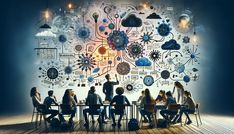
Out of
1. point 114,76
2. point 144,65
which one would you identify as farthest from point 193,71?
point 114,76

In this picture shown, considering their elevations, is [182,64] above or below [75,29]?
below

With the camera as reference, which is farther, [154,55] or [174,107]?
[154,55]

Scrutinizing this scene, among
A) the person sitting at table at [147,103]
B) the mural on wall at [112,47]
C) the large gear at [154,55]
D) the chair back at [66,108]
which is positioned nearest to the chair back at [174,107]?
the person sitting at table at [147,103]

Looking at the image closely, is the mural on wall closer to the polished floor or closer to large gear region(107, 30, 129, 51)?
large gear region(107, 30, 129, 51)

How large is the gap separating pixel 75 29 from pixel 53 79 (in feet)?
7.06

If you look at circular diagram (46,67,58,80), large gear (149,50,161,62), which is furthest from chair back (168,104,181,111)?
circular diagram (46,67,58,80)

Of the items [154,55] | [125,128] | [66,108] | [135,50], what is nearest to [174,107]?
[125,128]

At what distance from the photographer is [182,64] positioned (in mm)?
15133

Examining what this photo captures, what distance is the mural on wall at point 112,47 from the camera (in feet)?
48.8

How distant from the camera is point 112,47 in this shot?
49.2 ft

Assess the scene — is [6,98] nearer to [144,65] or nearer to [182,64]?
[144,65]

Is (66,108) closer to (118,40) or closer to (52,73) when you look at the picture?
(52,73)

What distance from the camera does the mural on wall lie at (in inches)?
586

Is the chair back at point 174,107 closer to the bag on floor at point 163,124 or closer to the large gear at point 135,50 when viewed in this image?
the bag on floor at point 163,124
